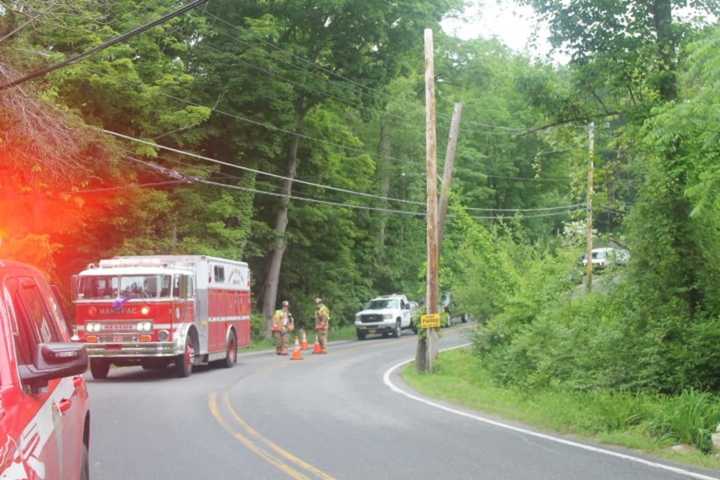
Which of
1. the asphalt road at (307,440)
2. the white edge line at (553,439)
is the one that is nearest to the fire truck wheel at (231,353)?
the asphalt road at (307,440)

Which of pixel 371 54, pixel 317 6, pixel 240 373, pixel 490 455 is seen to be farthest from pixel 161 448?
pixel 371 54

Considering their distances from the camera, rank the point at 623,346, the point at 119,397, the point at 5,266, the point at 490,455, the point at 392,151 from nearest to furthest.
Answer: the point at 5,266 < the point at 490,455 < the point at 623,346 < the point at 119,397 < the point at 392,151

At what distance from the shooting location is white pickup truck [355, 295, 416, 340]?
140 feet

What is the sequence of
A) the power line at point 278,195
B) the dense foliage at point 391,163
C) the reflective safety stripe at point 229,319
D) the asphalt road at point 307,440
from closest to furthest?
the asphalt road at point 307,440, the dense foliage at point 391,163, the reflective safety stripe at point 229,319, the power line at point 278,195

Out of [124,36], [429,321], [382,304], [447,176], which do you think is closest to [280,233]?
[382,304]

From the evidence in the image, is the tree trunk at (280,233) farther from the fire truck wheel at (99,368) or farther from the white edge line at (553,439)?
the white edge line at (553,439)

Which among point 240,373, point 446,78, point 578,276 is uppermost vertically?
point 446,78

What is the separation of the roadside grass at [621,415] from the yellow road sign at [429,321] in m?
6.05

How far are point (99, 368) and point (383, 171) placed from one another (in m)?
34.5

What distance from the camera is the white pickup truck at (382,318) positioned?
42.6m

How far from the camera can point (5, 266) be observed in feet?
16.9

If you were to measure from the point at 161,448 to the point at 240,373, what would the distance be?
40.3 feet

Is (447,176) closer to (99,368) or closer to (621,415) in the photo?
(99,368)

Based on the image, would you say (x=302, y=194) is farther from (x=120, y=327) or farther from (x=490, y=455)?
(x=490, y=455)
